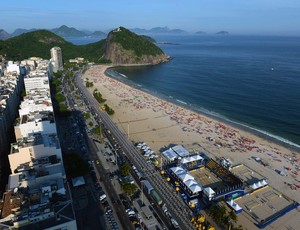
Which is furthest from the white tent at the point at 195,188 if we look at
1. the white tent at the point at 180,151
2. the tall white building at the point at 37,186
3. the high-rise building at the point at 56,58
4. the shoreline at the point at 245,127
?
the high-rise building at the point at 56,58

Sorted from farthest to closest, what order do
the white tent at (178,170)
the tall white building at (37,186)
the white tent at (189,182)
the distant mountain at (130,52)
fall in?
1. the distant mountain at (130,52)
2. the white tent at (178,170)
3. the white tent at (189,182)
4. the tall white building at (37,186)

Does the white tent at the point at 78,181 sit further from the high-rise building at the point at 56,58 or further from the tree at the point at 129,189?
the high-rise building at the point at 56,58

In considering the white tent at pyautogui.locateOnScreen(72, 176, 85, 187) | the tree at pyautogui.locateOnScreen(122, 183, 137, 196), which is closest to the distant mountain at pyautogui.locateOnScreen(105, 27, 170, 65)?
the white tent at pyautogui.locateOnScreen(72, 176, 85, 187)

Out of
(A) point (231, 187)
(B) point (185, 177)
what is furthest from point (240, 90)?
(B) point (185, 177)

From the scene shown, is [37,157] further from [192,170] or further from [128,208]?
[192,170]

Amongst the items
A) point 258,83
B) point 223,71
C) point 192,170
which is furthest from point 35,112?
point 223,71

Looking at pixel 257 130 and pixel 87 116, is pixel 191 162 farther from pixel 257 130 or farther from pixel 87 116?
pixel 87 116

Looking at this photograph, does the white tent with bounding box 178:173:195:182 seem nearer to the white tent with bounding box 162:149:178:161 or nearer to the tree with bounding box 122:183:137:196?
the white tent with bounding box 162:149:178:161
